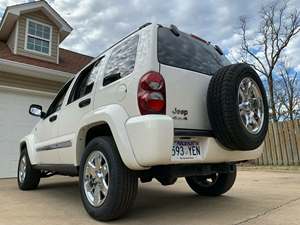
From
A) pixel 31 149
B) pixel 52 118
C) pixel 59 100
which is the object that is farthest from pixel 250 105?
pixel 31 149

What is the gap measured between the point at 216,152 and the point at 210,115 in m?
0.38

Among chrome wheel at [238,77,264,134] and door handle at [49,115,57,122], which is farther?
door handle at [49,115,57,122]

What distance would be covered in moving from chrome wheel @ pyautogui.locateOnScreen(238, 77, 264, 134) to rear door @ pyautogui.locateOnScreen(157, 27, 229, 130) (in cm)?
37

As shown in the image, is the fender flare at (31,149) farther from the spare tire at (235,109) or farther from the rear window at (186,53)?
the spare tire at (235,109)

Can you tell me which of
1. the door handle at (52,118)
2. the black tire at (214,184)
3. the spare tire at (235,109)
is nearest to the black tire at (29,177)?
the door handle at (52,118)

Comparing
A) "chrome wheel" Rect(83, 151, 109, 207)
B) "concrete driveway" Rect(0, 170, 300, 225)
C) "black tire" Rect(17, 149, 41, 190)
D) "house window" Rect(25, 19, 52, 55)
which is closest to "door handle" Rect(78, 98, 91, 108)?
"chrome wheel" Rect(83, 151, 109, 207)

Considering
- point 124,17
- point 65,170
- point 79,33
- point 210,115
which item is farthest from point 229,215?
point 79,33

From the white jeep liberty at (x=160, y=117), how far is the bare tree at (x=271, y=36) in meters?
19.5

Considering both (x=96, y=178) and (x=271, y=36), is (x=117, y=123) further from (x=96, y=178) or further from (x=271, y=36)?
(x=271, y=36)

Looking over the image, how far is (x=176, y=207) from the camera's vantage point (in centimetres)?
392

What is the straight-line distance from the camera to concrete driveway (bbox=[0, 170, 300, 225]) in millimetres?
3262

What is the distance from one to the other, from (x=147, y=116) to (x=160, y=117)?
0.12m

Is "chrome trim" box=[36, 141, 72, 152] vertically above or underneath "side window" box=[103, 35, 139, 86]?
underneath

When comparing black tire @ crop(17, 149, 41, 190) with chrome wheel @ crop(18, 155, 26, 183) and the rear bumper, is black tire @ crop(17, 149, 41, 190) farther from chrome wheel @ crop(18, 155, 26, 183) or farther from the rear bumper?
the rear bumper
